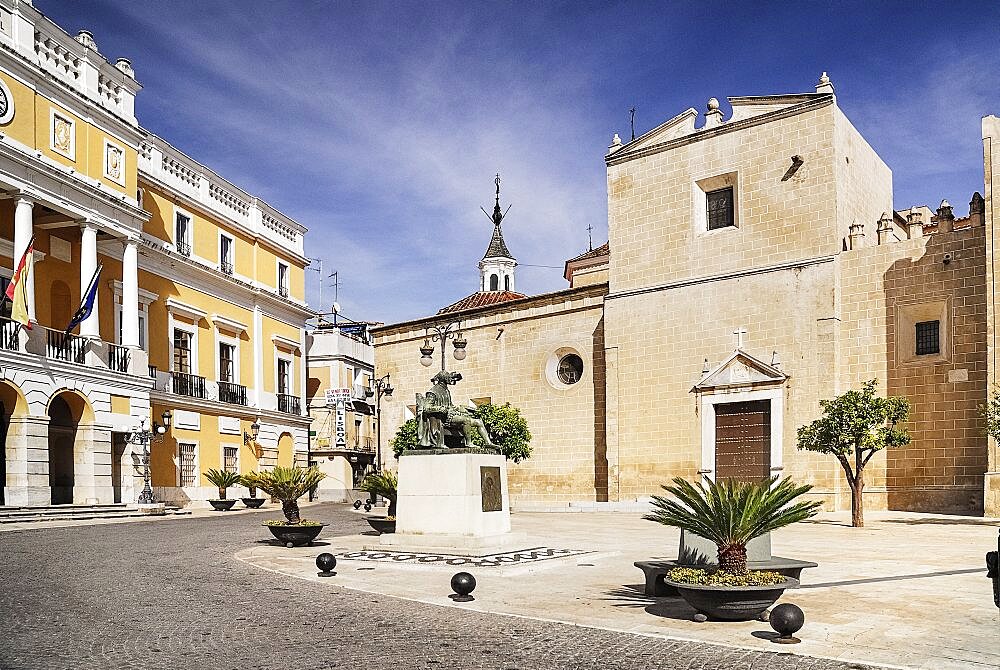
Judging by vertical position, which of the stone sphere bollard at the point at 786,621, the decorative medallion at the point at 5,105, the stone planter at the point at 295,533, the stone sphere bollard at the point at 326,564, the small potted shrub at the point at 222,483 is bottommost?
the small potted shrub at the point at 222,483

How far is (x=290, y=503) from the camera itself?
14.9 metres

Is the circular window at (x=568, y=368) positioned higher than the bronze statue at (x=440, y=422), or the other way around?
the circular window at (x=568, y=368)

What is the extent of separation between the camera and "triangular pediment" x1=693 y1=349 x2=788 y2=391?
25641mm

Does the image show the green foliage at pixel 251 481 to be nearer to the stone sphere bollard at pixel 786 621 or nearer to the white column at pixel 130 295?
the white column at pixel 130 295

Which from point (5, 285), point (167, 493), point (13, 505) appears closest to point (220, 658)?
point (13, 505)

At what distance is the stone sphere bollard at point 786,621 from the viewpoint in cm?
688

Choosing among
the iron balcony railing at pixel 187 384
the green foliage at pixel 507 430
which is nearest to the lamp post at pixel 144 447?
the iron balcony railing at pixel 187 384

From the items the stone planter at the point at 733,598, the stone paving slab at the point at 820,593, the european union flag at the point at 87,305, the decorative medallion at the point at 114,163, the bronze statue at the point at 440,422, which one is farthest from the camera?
the decorative medallion at the point at 114,163

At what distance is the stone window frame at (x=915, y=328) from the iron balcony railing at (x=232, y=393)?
23.0 m

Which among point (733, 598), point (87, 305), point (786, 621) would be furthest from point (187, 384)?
point (786, 621)

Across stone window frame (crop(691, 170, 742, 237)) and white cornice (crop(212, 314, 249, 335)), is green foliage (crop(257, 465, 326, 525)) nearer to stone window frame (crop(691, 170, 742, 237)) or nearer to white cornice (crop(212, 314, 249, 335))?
stone window frame (crop(691, 170, 742, 237))

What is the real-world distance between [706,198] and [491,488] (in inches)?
691

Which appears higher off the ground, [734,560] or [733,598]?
[734,560]

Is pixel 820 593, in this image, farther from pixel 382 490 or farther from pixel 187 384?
pixel 187 384
